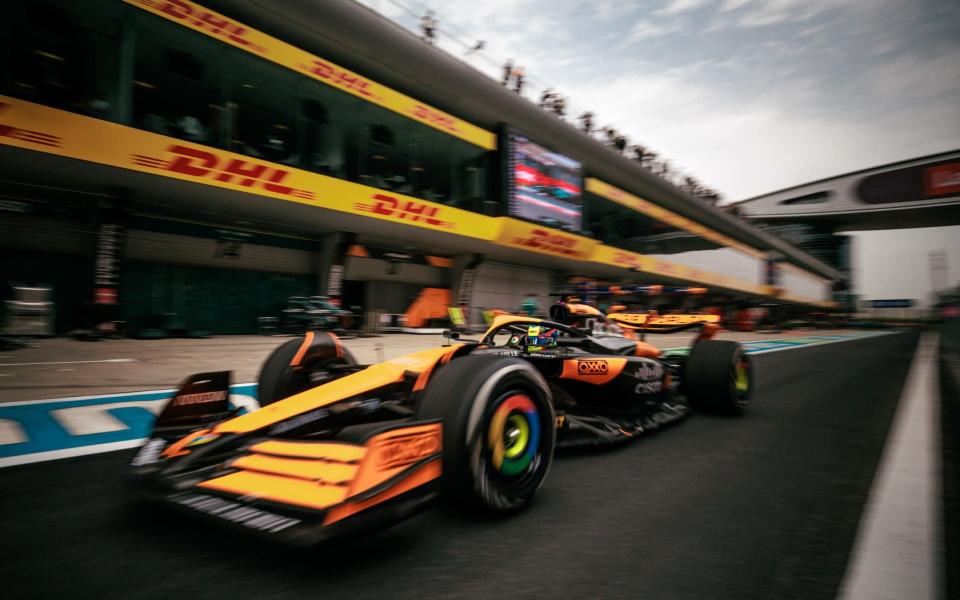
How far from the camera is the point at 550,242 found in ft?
61.2

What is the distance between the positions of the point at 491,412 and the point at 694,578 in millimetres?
888

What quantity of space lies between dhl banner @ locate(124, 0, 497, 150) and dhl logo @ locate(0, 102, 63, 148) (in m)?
2.97

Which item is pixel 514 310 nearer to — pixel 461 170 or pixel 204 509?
pixel 461 170

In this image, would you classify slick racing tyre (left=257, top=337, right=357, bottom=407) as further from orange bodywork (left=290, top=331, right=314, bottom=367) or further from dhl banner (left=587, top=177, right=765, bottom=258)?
dhl banner (left=587, top=177, right=765, bottom=258)

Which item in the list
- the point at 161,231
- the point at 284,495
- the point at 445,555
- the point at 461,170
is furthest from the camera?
the point at 461,170

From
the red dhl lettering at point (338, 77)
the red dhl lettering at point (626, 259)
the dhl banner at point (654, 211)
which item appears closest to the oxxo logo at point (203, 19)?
the red dhl lettering at point (338, 77)

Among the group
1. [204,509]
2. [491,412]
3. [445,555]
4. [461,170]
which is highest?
[461,170]

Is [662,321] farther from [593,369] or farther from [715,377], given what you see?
[593,369]

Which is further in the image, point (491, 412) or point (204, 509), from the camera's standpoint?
point (491, 412)

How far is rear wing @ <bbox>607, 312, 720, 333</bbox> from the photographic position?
4.89 m

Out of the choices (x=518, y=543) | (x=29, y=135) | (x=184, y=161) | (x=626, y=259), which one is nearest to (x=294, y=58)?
(x=184, y=161)

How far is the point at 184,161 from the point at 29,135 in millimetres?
2195

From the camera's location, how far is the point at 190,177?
30.8 feet

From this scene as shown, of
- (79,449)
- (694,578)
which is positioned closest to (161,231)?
(79,449)
